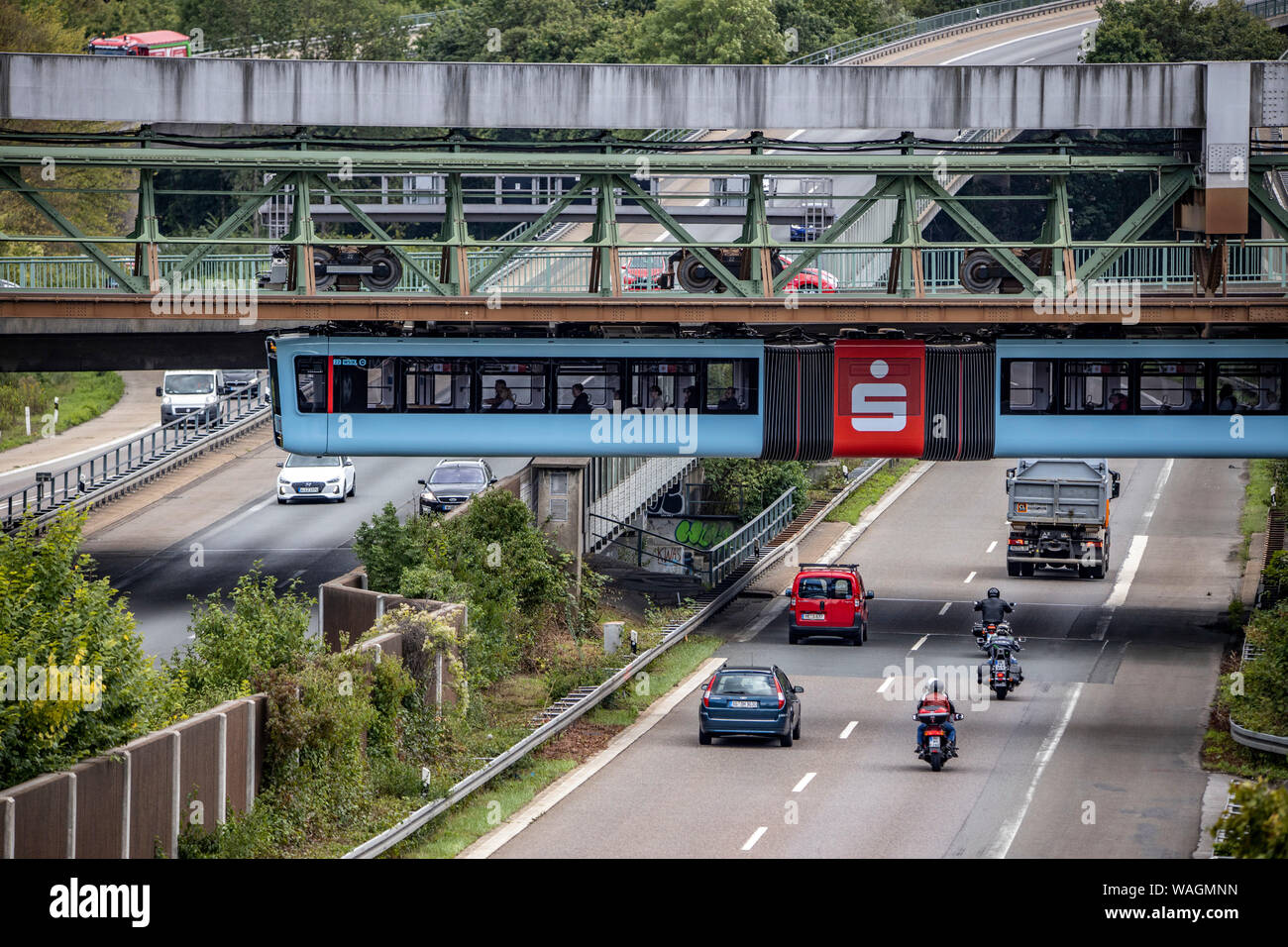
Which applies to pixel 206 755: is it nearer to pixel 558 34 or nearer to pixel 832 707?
pixel 832 707

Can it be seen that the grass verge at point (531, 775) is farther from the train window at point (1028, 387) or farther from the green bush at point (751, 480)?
the green bush at point (751, 480)

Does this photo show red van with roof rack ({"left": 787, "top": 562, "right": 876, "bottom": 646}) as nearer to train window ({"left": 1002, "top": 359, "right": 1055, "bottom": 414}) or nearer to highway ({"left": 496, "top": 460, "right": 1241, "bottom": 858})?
highway ({"left": 496, "top": 460, "right": 1241, "bottom": 858})

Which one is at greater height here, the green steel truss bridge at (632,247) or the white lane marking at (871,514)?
the green steel truss bridge at (632,247)

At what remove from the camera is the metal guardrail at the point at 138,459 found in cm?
4644

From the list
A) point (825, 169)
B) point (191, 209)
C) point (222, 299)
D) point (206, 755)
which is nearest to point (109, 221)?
point (191, 209)

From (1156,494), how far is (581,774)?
34395 millimetres

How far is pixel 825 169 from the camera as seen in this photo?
32031 millimetres

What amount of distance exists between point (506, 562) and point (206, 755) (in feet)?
48.8

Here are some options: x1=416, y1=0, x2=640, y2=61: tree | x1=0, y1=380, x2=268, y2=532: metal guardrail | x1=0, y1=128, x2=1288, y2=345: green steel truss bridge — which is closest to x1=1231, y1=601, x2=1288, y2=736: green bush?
x1=0, y1=128, x2=1288, y2=345: green steel truss bridge

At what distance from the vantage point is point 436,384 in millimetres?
33031

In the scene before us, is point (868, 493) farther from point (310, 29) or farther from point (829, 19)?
point (829, 19)

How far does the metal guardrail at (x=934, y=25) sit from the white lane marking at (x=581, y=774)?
172ft

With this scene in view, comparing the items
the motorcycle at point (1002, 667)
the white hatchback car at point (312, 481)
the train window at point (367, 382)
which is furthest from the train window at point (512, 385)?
the white hatchback car at point (312, 481)

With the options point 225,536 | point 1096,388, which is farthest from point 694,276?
point 225,536
